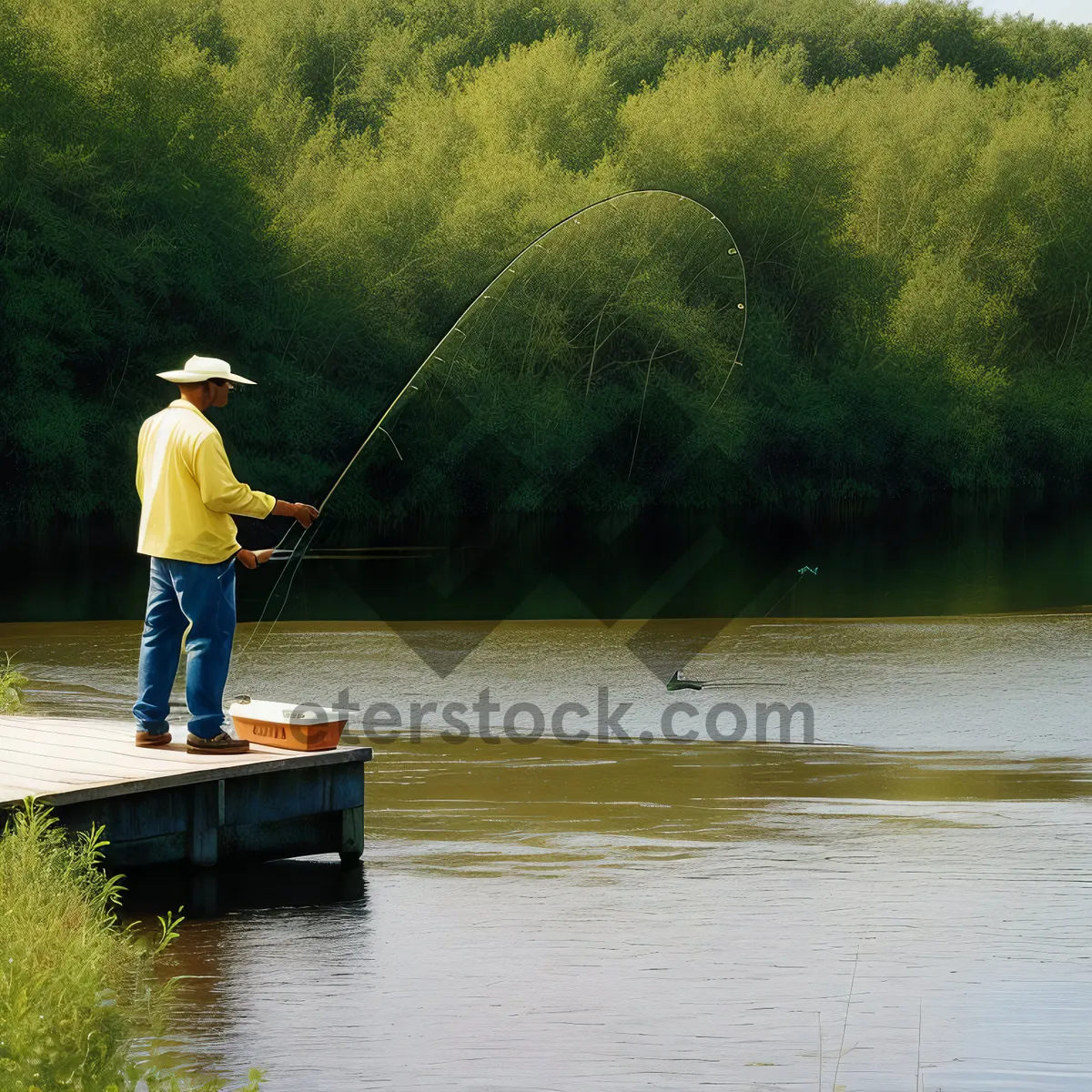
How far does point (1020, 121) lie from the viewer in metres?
46.9

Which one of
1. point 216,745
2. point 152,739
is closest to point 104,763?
point 152,739

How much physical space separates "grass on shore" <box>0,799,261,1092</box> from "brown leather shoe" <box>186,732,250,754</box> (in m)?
0.56

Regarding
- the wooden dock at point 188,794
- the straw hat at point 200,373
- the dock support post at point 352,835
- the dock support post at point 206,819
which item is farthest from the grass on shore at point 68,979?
the straw hat at point 200,373

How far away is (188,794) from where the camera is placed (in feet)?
22.7

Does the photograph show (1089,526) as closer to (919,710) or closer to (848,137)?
(848,137)

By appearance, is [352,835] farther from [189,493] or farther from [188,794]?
[189,493]

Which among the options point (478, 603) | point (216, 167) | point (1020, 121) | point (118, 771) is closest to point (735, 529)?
point (216, 167)

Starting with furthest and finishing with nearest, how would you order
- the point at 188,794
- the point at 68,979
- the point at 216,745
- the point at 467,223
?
the point at 467,223 < the point at 216,745 < the point at 188,794 < the point at 68,979

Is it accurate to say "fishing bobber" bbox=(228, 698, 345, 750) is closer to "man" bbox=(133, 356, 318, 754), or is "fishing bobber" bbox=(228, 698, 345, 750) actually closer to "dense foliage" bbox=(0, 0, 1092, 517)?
"man" bbox=(133, 356, 318, 754)

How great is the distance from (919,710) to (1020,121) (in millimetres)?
38111

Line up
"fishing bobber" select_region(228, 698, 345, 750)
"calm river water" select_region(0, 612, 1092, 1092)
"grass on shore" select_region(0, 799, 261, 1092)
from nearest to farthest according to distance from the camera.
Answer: "grass on shore" select_region(0, 799, 261, 1092)
"calm river water" select_region(0, 612, 1092, 1092)
"fishing bobber" select_region(228, 698, 345, 750)

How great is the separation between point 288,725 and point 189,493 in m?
1.09

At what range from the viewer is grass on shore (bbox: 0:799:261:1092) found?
A: 4.12m

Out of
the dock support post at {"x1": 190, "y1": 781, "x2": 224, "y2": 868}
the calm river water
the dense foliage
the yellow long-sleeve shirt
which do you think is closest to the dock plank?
the dock support post at {"x1": 190, "y1": 781, "x2": 224, "y2": 868}
